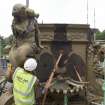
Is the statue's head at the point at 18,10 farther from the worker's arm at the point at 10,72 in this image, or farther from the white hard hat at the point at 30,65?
the white hard hat at the point at 30,65

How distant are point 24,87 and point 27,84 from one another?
0.22 ft

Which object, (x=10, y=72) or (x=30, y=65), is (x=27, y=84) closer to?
(x=30, y=65)

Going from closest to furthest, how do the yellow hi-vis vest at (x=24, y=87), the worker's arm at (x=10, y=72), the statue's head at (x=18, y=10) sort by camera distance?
1. the yellow hi-vis vest at (x=24, y=87)
2. the statue's head at (x=18, y=10)
3. the worker's arm at (x=10, y=72)

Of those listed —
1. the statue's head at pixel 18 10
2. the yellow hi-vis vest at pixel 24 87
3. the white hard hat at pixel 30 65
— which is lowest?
the yellow hi-vis vest at pixel 24 87

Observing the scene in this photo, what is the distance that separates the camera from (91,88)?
8.53 m

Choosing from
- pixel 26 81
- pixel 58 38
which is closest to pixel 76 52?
pixel 58 38

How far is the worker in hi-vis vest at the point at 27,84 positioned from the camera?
6.76 m

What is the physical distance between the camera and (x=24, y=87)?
6.78 meters

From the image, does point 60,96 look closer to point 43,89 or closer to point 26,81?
Answer: point 43,89

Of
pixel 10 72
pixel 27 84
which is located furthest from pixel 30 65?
pixel 10 72

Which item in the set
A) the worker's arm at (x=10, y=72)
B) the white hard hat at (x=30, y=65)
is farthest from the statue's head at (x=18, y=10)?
the white hard hat at (x=30, y=65)

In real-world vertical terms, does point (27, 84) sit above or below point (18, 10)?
below

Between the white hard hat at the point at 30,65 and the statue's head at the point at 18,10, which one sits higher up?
the statue's head at the point at 18,10

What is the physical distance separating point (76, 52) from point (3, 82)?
136 centimetres
